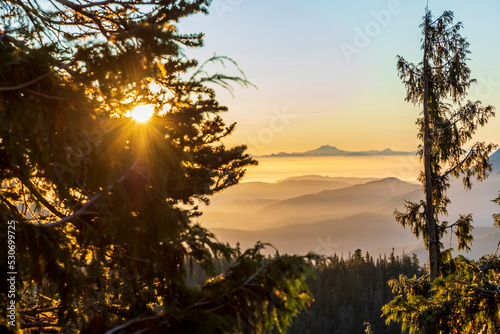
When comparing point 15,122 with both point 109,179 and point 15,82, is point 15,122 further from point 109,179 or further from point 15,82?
point 109,179

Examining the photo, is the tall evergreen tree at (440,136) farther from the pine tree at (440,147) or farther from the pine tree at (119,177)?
the pine tree at (119,177)

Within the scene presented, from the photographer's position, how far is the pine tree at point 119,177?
341 cm

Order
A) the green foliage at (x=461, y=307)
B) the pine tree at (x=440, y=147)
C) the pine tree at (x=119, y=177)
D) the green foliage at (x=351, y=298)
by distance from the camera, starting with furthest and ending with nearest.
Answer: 1. the green foliage at (x=351, y=298)
2. the pine tree at (x=440, y=147)
3. the green foliage at (x=461, y=307)
4. the pine tree at (x=119, y=177)

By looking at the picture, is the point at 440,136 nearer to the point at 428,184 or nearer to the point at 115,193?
the point at 428,184

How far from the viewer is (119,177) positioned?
3.67 meters

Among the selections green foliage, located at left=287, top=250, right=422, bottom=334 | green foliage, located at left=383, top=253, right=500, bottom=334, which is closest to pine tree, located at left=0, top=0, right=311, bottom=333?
green foliage, located at left=383, top=253, right=500, bottom=334

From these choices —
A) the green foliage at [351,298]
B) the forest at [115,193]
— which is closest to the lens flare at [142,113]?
the forest at [115,193]

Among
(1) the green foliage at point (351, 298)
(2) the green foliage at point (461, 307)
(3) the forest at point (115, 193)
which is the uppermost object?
(3) the forest at point (115, 193)

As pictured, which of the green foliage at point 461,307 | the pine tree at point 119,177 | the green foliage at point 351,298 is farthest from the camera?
the green foliage at point 351,298

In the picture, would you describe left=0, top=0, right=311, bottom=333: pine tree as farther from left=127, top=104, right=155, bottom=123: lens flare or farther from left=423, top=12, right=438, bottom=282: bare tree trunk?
left=423, top=12, right=438, bottom=282: bare tree trunk

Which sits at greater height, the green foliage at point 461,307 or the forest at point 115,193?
the forest at point 115,193

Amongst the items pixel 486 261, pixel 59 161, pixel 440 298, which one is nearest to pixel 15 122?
pixel 59 161

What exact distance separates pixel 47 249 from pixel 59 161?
0.93 metres

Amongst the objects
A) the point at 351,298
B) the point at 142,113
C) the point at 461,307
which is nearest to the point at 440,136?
the point at 461,307
